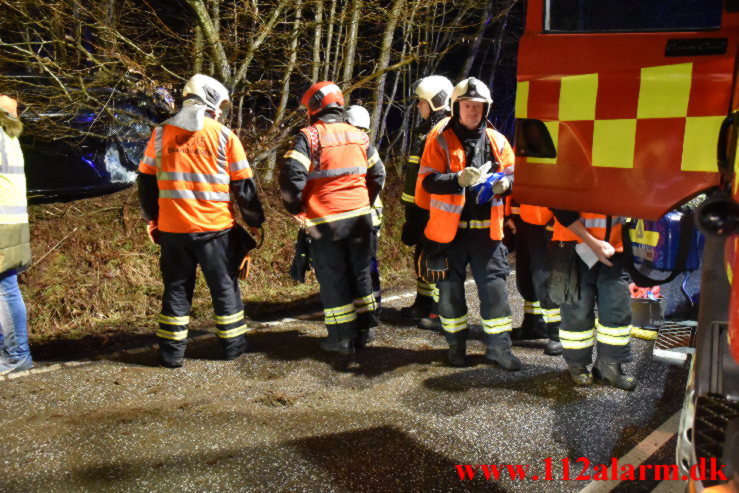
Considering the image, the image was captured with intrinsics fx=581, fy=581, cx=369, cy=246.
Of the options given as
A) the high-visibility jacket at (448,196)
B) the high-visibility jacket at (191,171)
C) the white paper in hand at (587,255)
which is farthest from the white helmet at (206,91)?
the white paper in hand at (587,255)

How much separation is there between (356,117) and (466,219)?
4.20 ft

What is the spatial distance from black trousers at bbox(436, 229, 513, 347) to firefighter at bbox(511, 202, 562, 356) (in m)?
0.58

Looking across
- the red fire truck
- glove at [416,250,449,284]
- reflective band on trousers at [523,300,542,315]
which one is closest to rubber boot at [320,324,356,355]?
glove at [416,250,449,284]

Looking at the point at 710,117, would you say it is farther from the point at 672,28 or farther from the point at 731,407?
the point at 731,407

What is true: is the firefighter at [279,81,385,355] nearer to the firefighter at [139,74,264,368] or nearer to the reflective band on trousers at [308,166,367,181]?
the reflective band on trousers at [308,166,367,181]

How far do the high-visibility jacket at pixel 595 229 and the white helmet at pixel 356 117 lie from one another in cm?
177

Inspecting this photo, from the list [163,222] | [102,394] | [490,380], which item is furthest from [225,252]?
[490,380]

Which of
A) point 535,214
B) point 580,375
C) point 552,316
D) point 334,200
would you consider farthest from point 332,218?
point 580,375

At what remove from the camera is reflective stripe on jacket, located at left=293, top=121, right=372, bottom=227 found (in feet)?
13.9

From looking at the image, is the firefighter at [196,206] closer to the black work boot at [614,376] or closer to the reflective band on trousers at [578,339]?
the reflective band on trousers at [578,339]

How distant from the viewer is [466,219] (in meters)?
3.99

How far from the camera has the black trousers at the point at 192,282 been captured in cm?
419

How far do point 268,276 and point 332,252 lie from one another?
256 cm

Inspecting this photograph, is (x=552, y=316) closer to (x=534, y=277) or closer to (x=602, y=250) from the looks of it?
(x=534, y=277)
